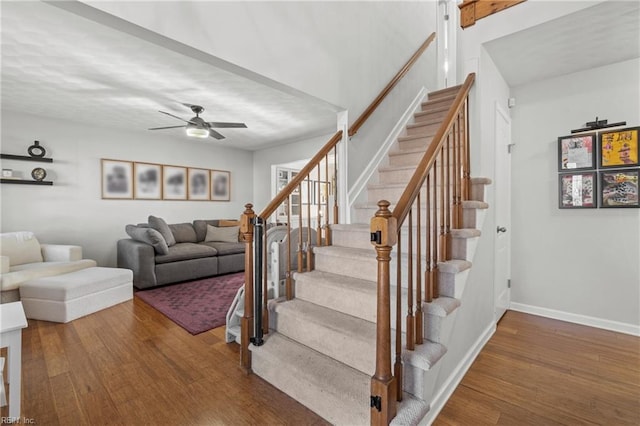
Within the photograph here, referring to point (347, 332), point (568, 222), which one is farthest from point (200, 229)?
point (568, 222)

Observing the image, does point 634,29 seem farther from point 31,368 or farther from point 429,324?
point 31,368

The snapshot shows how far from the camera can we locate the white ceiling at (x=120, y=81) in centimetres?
224

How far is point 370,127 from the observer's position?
3.25 meters

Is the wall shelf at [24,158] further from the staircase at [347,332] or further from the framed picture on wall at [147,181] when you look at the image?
the staircase at [347,332]

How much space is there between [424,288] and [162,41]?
87.9 inches

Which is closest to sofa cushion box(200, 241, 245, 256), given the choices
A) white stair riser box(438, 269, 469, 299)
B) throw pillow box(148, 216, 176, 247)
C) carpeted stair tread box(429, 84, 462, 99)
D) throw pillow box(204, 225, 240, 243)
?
throw pillow box(204, 225, 240, 243)

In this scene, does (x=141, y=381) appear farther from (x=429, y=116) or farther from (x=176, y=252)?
(x=429, y=116)

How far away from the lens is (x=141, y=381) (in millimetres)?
1974

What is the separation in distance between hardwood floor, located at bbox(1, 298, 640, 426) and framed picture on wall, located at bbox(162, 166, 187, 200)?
332cm

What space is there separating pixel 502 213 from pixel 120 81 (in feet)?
14.1

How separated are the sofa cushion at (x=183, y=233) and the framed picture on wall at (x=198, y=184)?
88cm

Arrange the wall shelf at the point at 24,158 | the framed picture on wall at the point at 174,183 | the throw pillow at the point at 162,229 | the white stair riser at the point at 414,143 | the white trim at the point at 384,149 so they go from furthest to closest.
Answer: the framed picture on wall at the point at 174,183
the throw pillow at the point at 162,229
the wall shelf at the point at 24,158
the white stair riser at the point at 414,143
the white trim at the point at 384,149

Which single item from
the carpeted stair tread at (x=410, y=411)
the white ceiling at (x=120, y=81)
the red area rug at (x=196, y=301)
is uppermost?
the white ceiling at (x=120, y=81)

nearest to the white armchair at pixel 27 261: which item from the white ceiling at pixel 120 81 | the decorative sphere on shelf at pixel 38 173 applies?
the decorative sphere on shelf at pixel 38 173
